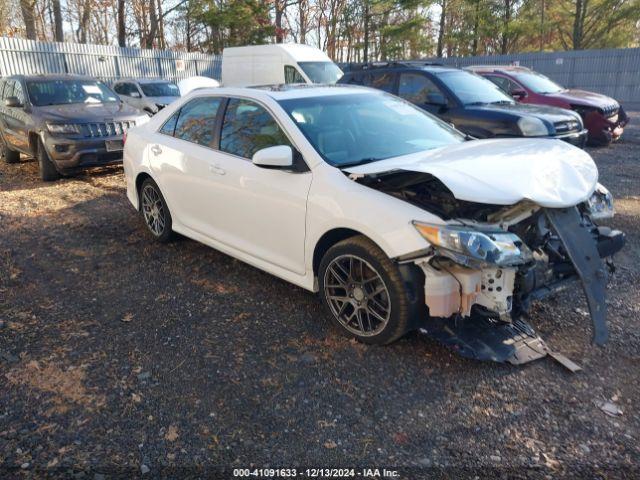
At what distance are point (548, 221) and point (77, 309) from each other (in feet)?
11.7

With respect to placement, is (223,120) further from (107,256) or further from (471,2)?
(471,2)

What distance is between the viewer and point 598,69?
834 inches

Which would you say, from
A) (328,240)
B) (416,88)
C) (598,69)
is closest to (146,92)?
(416,88)

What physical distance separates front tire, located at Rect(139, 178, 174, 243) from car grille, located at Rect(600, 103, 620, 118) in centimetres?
981

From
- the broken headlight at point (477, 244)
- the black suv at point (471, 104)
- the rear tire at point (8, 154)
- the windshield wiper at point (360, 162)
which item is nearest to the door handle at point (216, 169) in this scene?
the windshield wiper at point (360, 162)

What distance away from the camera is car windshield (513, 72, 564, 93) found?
37.6 feet

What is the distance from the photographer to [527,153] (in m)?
3.55

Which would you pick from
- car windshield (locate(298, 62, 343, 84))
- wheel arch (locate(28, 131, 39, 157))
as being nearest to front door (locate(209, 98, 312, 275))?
wheel arch (locate(28, 131, 39, 157))

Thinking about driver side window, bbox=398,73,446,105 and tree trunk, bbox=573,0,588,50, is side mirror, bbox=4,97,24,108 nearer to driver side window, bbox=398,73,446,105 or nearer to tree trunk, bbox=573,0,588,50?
driver side window, bbox=398,73,446,105

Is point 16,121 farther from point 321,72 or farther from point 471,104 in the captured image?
point 471,104

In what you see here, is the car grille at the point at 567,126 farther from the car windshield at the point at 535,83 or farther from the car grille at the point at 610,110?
the car windshield at the point at 535,83

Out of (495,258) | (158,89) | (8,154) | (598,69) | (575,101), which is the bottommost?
(8,154)

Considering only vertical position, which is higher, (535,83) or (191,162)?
(535,83)

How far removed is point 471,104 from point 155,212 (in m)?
5.64
